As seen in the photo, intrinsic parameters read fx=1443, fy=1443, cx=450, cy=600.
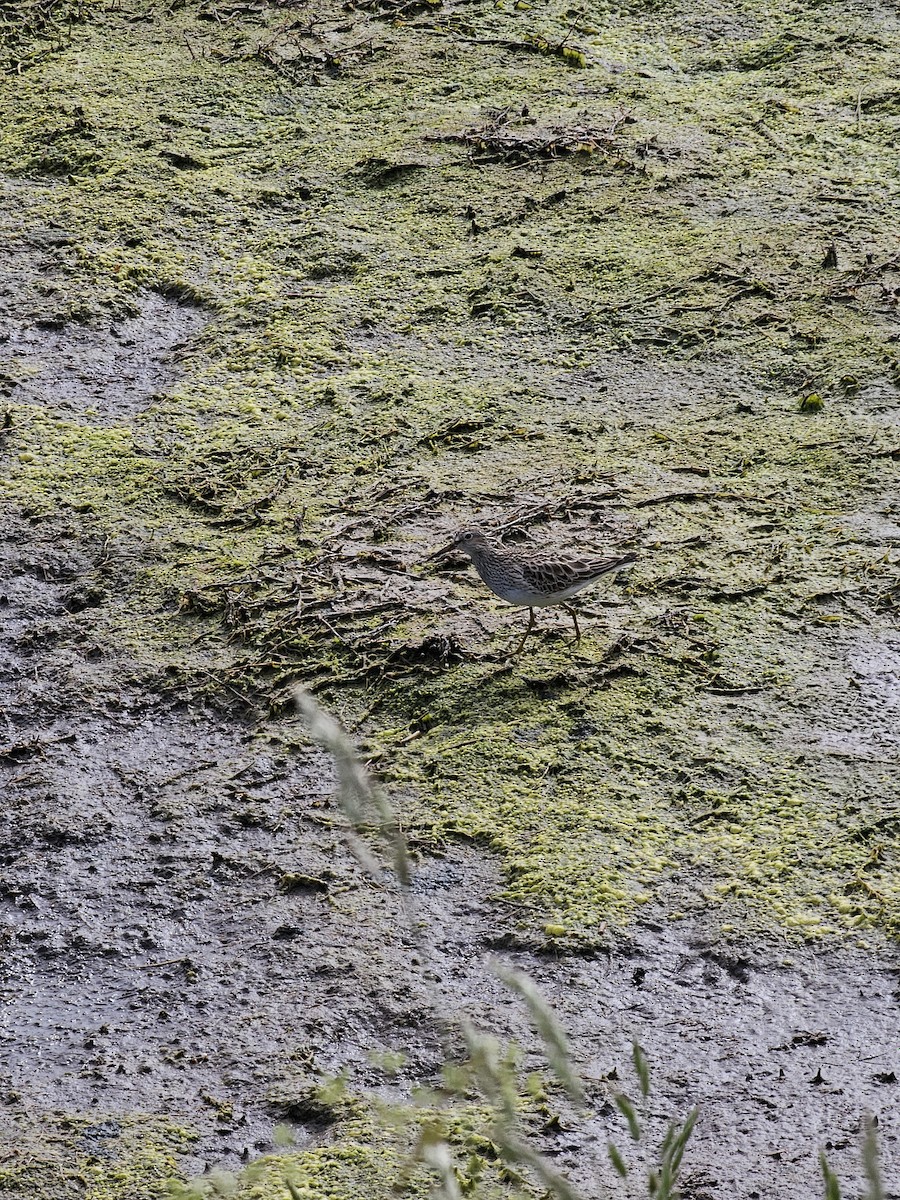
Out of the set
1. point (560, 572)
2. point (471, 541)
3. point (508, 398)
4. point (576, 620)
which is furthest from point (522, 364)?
point (560, 572)

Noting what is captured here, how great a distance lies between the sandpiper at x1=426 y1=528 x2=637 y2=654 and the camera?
508 centimetres

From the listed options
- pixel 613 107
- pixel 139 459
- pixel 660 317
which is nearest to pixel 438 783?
pixel 139 459

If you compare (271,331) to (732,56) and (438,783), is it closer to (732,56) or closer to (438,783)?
(438,783)

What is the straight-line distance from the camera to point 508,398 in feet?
22.5

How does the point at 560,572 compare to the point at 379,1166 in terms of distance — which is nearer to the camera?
the point at 379,1166

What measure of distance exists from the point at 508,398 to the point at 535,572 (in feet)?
6.56

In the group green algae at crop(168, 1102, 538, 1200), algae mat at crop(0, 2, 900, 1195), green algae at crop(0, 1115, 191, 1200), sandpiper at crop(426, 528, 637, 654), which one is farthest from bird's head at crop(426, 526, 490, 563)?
green algae at crop(0, 1115, 191, 1200)

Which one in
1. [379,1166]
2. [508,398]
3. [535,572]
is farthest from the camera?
[508,398]

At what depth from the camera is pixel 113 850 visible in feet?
15.8

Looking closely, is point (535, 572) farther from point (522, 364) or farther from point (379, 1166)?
point (522, 364)

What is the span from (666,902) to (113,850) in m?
1.83

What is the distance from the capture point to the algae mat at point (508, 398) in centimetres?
487

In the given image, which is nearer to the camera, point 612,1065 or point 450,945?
point 612,1065

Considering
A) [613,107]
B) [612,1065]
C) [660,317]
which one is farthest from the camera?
[613,107]
